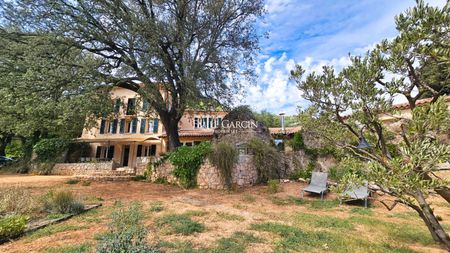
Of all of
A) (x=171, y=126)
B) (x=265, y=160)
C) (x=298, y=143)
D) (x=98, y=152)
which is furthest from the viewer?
(x=98, y=152)

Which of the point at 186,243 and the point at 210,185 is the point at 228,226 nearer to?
the point at 186,243

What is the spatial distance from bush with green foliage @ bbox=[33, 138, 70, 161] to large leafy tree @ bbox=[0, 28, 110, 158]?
10251mm

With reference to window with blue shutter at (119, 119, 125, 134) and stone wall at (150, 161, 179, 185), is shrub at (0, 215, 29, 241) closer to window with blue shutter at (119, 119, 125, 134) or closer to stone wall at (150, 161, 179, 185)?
stone wall at (150, 161, 179, 185)

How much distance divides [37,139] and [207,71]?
21.5 metres

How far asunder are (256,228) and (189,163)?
7.79 meters

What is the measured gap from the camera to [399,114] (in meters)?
3.90

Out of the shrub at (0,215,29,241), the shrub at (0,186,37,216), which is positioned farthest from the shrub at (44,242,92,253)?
the shrub at (0,186,37,216)

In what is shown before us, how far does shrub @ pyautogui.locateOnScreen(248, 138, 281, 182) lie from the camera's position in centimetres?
1345

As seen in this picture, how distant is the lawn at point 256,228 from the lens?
4566 millimetres

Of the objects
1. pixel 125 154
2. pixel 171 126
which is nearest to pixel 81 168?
pixel 125 154

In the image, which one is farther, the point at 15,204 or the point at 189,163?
the point at 189,163

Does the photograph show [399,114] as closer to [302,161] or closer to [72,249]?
[72,249]

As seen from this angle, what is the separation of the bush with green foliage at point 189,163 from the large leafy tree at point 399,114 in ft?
28.6

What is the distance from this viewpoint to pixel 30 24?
396 inches
